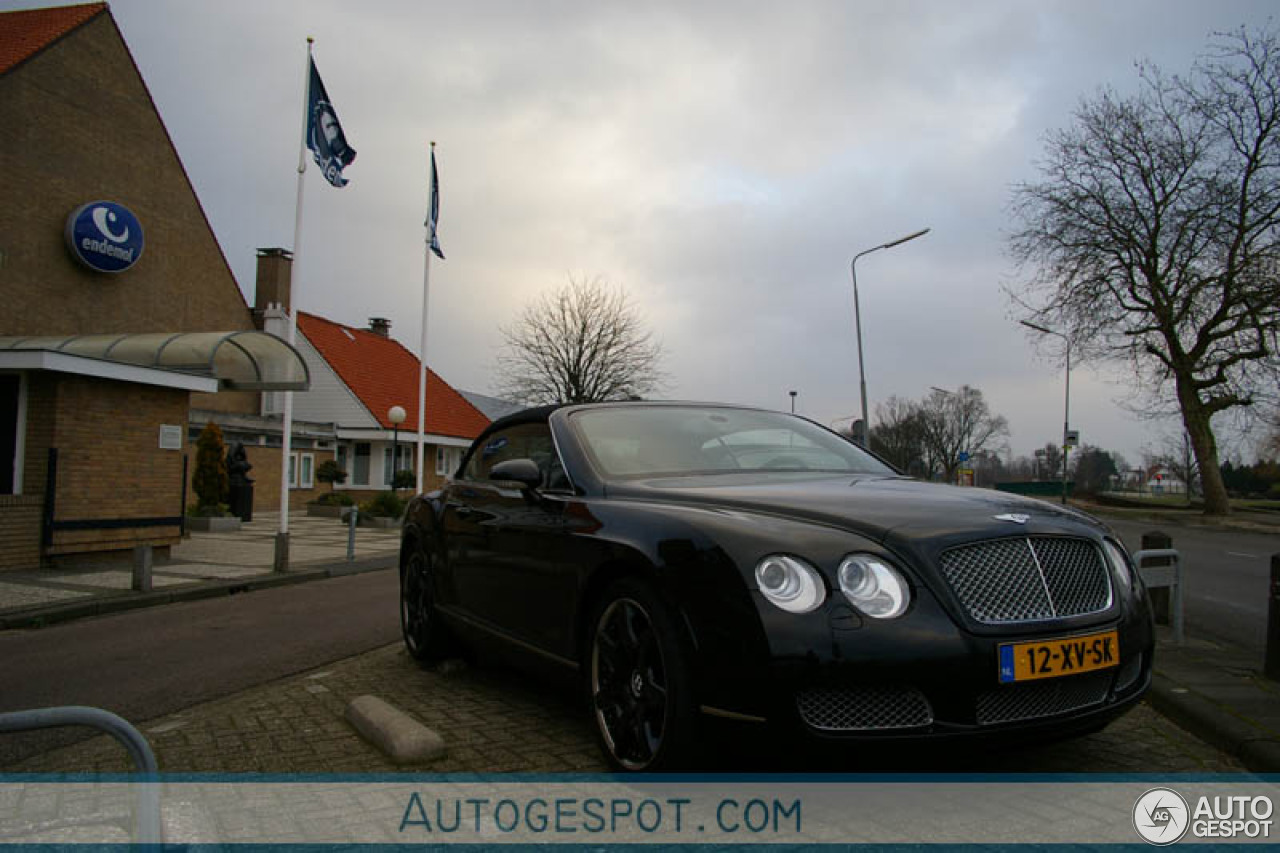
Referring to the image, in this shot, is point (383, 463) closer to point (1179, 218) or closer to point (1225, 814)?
point (1179, 218)

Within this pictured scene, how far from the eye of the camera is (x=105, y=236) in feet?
71.2

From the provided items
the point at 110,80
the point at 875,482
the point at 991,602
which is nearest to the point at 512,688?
the point at 875,482

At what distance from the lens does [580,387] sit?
42438 millimetres

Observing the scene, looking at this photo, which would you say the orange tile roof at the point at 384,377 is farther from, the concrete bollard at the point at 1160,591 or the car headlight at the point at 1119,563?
the car headlight at the point at 1119,563

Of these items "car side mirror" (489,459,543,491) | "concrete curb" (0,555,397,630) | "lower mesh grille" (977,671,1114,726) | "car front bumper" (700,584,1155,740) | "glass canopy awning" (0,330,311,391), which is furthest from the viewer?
"glass canopy awning" (0,330,311,391)

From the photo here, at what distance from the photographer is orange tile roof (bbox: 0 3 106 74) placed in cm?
2044

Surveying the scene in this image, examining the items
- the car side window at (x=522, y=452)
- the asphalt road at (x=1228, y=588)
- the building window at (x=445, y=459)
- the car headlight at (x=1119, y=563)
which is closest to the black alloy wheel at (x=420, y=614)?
the car side window at (x=522, y=452)

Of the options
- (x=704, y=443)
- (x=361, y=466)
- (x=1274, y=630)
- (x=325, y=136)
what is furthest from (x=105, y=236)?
(x=1274, y=630)

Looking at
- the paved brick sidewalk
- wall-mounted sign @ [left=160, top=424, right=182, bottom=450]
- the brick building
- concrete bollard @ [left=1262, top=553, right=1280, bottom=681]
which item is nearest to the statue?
the brick building

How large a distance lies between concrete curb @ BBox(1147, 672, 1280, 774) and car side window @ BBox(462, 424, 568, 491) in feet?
9.66

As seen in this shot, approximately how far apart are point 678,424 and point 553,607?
1197 mm

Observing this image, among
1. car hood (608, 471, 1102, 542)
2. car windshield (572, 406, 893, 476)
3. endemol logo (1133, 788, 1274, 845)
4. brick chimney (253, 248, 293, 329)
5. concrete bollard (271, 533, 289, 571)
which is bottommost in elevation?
concrete bollard (271, 533, 289, 571)

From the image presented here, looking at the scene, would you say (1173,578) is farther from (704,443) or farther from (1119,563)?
(704,443)

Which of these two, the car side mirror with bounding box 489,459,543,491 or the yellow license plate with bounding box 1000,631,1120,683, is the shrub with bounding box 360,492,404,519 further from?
the yellow license plate with bounding box 1000,631,1120,683
